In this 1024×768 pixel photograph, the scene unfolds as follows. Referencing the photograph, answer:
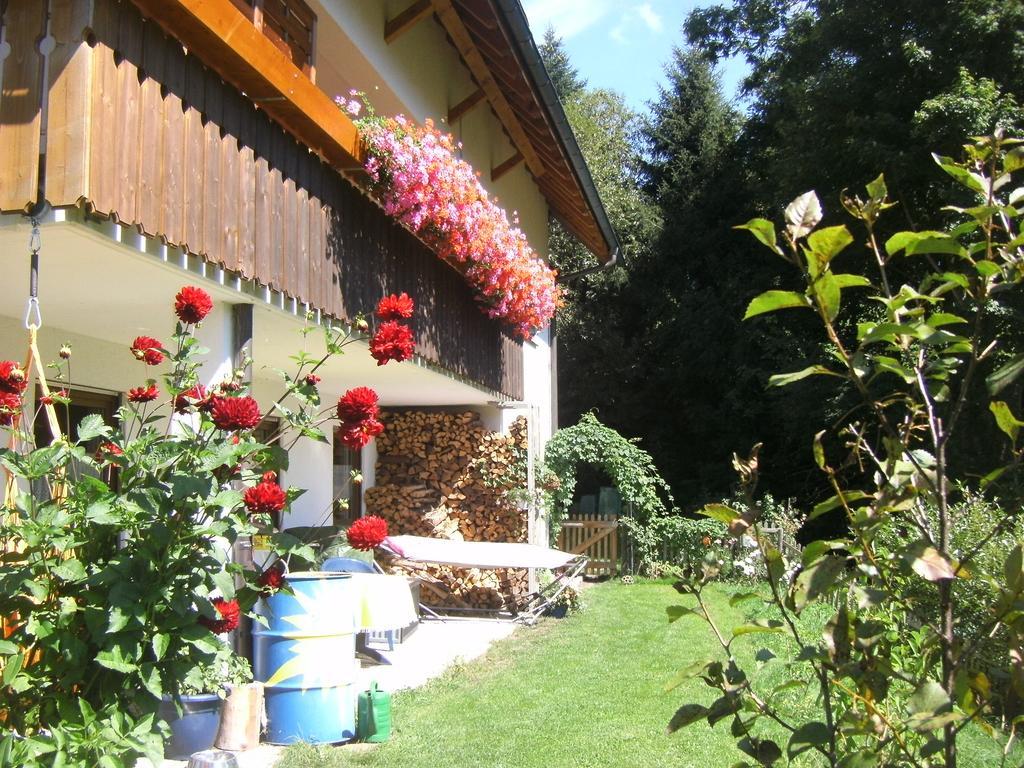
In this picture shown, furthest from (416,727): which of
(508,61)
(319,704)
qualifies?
(508,61)

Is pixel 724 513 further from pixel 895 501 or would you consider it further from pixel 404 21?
pixel 404 21

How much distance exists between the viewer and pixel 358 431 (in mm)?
2752

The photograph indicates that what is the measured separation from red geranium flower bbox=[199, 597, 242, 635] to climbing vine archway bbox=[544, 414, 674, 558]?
36.5ft

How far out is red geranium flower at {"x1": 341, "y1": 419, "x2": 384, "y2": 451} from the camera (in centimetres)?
273

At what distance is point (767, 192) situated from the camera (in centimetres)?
1952

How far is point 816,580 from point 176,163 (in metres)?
3.50

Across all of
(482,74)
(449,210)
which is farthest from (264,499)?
(482,74)

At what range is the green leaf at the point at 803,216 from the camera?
143cm

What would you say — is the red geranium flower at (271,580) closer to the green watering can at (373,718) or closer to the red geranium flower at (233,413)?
the red geranium flower at (233,413)

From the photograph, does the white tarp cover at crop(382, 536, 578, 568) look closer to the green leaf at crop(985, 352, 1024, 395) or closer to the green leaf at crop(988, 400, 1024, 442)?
the green leaf at crop(988, 400, 1024, 442)

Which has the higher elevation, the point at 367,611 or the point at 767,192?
the point at 767,192

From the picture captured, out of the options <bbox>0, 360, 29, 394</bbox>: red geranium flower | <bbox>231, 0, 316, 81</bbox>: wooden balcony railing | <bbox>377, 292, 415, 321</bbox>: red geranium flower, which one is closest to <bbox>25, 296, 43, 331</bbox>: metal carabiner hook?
<bbox>0, 360, 29, 394</bbox>: red geranium flower

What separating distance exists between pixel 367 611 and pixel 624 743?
2.07 metres

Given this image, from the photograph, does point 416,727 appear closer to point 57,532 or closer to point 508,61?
point 57,532
